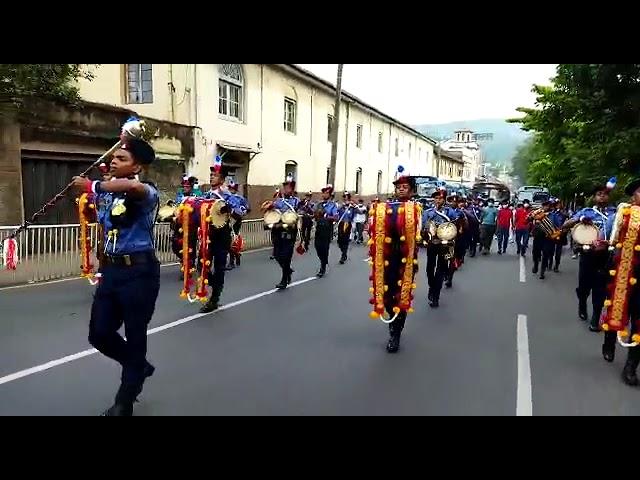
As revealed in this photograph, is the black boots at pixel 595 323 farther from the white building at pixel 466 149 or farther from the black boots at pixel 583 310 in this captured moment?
the white building at pixel 466 149

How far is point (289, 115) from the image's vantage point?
76.9 ft

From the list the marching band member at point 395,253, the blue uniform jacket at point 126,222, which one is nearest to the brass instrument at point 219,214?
the marching band member at point 395,253

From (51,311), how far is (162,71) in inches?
424

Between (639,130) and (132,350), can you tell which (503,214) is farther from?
(132,350)

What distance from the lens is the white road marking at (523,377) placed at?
Result: 4.40 metres

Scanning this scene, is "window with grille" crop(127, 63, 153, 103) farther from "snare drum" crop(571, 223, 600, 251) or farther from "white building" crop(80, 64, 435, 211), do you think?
"snare drum" crop(571, 223, 600, 251)

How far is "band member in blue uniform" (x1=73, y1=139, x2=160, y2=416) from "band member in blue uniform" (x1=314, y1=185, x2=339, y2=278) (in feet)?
24.7

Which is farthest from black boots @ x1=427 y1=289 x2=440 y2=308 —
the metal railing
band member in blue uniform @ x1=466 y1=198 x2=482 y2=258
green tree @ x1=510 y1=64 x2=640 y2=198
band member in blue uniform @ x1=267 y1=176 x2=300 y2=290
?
band member in blue uniform @ x1=466 y1=198 x2=482 y2=258

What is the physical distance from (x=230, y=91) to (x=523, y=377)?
16.0 meters

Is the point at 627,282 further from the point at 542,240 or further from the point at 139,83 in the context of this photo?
the point at 139,83

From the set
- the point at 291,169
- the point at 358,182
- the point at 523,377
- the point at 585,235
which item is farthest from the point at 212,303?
the point at 358,182

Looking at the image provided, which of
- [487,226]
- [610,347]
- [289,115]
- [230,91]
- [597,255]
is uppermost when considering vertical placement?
[230,91]

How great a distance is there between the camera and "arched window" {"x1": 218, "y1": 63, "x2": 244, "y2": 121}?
18297 millimetres

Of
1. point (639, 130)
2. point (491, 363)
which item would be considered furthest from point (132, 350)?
point (639, 130)
